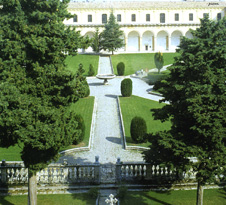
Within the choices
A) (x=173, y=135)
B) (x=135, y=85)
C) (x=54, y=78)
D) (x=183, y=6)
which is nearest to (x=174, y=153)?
(x=173, y=135)

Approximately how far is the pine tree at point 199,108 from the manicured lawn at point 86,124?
27.1ft

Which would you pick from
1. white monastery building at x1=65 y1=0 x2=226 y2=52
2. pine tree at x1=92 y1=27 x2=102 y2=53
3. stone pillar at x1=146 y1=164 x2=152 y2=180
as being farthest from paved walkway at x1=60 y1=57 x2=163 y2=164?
white monastery building at x1=65 y1=0 x2=226 y2=52

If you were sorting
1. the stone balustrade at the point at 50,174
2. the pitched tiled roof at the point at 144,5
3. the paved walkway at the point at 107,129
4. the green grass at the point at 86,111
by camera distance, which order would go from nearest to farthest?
1. the stone balustrade at the point at 50,174
2. the paved walkway at the point at 107,129
3. the green grass at the point at 86,111
4. the pitched tiled roof at the point at 144,5

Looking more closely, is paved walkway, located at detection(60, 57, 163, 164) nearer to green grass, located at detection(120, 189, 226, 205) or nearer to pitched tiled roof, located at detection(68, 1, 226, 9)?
green grass, located at detection(120, 189, 226, 205)

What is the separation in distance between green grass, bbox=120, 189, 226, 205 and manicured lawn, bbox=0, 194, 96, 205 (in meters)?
1.38

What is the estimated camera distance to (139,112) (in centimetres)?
2558

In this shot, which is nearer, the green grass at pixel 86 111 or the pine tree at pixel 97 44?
the green grass at pixel 86 111

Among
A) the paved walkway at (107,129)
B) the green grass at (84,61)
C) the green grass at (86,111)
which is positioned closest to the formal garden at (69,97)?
the paved walkway at (107,129)

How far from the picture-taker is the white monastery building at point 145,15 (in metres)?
62.9

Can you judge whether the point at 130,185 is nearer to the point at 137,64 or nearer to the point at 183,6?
the point at 137,64

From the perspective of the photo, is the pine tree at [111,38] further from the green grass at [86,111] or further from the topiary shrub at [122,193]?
the topiary shrub at [122,193]

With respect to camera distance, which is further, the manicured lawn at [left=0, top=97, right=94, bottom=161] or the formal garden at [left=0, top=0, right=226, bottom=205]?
the manicured lawn at [left=0, top=97, right=94, bottom=161]

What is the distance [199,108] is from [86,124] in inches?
527

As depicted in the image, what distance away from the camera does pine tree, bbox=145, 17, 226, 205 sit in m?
10.3
